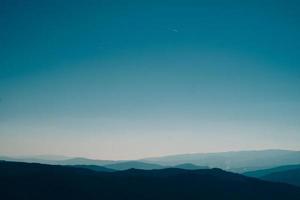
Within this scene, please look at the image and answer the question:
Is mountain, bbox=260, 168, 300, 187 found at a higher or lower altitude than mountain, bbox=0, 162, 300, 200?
lower

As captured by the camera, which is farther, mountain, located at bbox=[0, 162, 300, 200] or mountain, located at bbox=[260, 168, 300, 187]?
mountain, located at bbox=[260, 168, 300, 187]

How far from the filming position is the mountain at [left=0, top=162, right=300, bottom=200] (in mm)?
65500

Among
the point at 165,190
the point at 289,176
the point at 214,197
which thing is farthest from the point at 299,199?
the point at 289,176

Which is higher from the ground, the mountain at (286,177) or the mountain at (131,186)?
the mountain at (131,186)

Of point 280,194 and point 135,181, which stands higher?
point 135,181

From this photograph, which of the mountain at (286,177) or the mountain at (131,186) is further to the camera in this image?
the mountain at (286,177)

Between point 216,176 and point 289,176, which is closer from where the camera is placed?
point 216,176

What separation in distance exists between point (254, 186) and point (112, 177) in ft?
159

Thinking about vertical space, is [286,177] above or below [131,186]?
below

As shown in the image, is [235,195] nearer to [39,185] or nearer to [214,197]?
[214,197]

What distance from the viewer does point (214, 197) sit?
261ft

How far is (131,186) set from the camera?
252 feet

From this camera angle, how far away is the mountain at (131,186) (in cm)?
6550

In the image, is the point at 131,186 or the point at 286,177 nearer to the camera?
the point at 131,186
